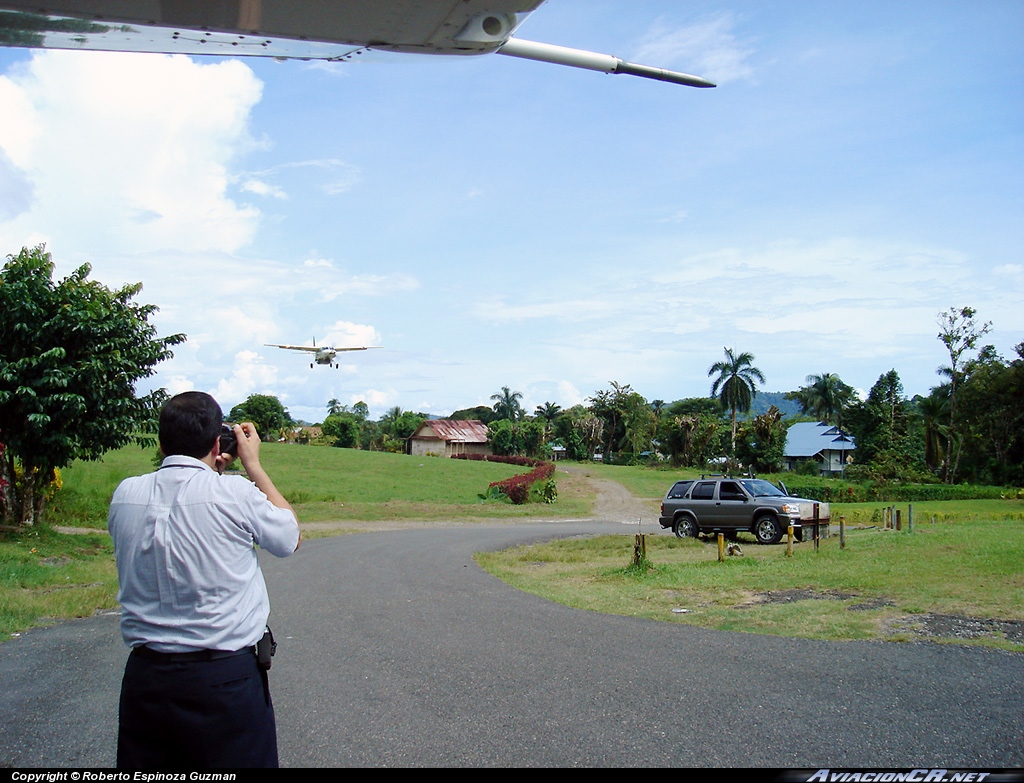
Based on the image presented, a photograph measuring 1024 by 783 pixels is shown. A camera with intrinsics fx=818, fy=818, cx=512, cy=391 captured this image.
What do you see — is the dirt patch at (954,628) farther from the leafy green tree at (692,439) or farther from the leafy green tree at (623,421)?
the leafy green tree at (623,421)

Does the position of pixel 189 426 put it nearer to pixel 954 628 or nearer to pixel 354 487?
pixel 954 628

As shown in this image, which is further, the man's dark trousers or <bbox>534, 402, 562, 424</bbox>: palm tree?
<bbox>534, 402, 562, 424</bbox>: palm tree

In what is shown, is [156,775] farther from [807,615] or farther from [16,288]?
[16,288]

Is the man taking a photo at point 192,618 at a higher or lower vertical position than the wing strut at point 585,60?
lower

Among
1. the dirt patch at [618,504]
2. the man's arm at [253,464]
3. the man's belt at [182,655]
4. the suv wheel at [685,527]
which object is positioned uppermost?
the man's arm at [253,464]

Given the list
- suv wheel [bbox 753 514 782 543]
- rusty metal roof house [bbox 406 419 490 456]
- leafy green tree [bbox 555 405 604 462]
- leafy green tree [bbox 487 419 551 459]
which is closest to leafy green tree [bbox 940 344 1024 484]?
suv wheel [bbox 753 514 782 543]

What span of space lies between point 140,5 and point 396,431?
361ft

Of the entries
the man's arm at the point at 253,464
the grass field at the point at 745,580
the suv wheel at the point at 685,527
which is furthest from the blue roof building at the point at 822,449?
the man's arm at the point at 253,464

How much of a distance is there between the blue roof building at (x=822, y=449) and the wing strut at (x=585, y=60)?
74832mm

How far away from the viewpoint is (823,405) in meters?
93.5

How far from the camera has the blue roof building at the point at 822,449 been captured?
252 feet

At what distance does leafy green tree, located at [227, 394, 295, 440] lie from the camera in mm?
91500

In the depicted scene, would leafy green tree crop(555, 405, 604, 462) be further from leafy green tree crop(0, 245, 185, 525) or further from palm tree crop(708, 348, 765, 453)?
leafy green tree crop(0, 245, 185, 525)

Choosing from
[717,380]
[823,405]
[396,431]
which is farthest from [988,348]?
[396,431]
